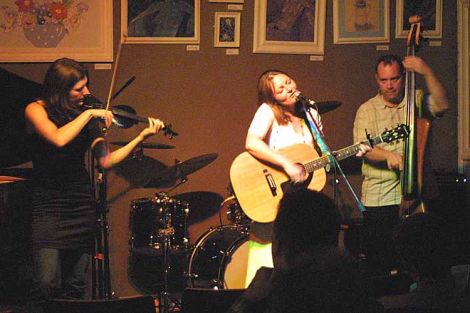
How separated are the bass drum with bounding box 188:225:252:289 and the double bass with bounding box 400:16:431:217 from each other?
1.27 meters

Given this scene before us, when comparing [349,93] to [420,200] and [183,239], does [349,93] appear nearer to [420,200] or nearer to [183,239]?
[420,200]

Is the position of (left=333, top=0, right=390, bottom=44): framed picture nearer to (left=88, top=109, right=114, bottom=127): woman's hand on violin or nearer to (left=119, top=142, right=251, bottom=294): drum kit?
(left=119, top=142, right=251, bottom=294): drum kit

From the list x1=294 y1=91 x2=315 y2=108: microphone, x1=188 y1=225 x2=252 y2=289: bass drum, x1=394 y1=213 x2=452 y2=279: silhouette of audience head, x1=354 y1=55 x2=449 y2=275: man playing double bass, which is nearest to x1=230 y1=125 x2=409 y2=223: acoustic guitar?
x1=294 y1=91 x2=315 y2=108: microphone

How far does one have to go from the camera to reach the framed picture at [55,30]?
5.18 metres

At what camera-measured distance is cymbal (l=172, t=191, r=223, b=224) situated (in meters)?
5.49

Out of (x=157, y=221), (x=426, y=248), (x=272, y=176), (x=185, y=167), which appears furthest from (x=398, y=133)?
(x=426, y=248)

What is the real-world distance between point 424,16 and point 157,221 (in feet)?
9.66

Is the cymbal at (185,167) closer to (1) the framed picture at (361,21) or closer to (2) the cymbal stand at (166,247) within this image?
(2) the cymbal stand at (166,247)

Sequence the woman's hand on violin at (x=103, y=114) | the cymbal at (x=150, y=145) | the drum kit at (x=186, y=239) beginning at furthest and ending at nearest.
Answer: the drum kit at (x=186, y=239) < the cymbal at (x=150, y=145) < the woman's hand on violin at (x=103, y=114)

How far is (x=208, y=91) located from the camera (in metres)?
5.44

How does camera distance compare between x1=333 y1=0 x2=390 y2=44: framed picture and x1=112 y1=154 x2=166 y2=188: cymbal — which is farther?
x1=333 y1=0 x2=390 y2=44: framed picture

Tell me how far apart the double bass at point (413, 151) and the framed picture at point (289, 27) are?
120 cm

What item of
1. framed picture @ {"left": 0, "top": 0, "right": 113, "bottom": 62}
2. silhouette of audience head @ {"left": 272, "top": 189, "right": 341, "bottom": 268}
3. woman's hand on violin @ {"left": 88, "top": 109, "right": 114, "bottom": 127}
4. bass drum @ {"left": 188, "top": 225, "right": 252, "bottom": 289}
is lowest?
bass drum @ {"left": 188, "top": 225, "right": 252, "bottom": 289}

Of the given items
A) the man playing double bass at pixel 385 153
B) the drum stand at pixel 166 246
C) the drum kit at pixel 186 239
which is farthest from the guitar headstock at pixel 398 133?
the drum stand at pixel 166 246
